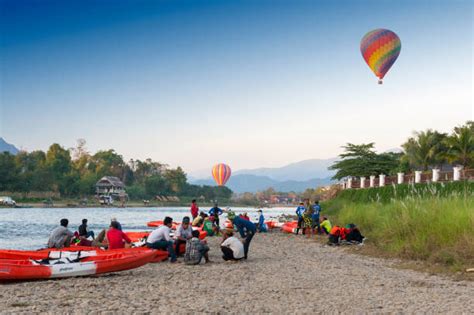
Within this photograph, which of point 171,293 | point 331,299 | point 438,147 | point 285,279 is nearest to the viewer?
point 331,299

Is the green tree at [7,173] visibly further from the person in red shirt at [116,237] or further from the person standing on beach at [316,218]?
the person in red shirt at [116,237]

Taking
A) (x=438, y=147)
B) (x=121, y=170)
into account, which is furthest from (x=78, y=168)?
(x=438, y=147)

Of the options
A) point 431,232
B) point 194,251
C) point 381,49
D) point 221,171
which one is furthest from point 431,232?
point 221,171

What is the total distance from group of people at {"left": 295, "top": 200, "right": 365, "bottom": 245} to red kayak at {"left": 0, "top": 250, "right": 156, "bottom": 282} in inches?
389

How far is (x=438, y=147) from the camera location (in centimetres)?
6006

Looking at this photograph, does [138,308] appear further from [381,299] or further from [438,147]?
[438,147]

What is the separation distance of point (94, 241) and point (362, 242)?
33.5ft

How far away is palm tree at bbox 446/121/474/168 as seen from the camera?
50969 millimetres

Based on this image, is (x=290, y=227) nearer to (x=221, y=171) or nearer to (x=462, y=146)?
(x=462, y=146)

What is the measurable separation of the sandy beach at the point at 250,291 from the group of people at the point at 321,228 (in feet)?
16.4

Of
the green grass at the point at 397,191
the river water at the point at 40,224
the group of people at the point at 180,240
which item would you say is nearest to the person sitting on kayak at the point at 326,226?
the green grass at the point at 397,191

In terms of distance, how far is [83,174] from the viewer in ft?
455

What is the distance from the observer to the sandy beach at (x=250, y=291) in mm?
9406

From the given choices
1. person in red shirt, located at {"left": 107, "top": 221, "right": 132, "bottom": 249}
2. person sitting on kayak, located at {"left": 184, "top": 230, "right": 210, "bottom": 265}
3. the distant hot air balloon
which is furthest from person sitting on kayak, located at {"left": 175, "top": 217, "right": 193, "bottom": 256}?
the distant hot air balloon
